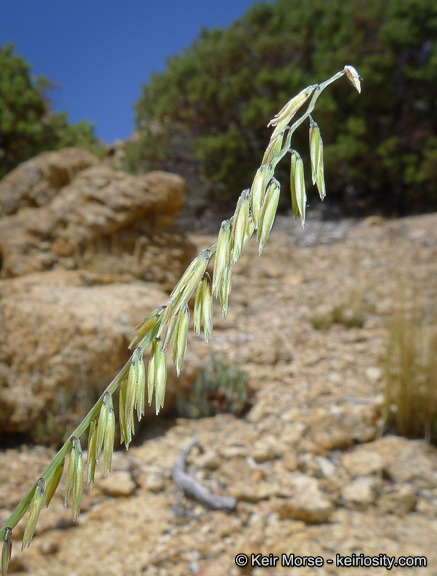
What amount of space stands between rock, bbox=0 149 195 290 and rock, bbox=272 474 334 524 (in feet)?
8.96

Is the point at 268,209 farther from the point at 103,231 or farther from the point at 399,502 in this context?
the point at 103,231

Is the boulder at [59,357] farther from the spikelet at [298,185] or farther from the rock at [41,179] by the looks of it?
the spikelet at [298,185]

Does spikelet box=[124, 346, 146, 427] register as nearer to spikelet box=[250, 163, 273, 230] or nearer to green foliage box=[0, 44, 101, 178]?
spikelet box=[250, 163, 273, 230]

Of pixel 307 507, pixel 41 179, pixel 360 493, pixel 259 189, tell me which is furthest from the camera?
pixel 41 179

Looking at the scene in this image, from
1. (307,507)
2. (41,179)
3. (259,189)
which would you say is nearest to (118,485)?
(307,507)

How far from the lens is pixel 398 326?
291 cm

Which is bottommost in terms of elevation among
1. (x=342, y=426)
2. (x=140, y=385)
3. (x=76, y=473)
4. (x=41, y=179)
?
(x=342, y=426)

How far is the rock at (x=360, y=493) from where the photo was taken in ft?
7.43

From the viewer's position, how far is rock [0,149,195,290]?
15.0ft

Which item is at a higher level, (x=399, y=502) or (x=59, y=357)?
(x=59, y=357)

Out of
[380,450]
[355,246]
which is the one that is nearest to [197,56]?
[355,246]

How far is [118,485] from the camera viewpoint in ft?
8.26

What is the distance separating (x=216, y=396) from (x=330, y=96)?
6225 mm

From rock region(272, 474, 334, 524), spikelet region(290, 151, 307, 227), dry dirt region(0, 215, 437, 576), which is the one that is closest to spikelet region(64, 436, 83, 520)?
spikelet region(290, 151, 307, 227)
